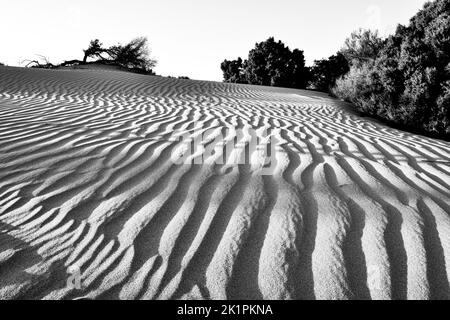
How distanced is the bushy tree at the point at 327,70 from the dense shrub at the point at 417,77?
47.5 feet

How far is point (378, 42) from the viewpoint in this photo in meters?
18.6

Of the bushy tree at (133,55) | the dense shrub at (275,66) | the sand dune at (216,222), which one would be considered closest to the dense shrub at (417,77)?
the sand dune at (216,222)

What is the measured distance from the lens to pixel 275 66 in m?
26.3

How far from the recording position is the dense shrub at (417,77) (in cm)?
661

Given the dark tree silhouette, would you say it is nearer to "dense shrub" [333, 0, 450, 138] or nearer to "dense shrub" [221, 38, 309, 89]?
"dense shrub" [221, 38, 309, 89]

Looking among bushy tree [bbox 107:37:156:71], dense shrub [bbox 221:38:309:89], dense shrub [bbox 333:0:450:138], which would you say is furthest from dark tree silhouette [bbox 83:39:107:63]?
dense shrub [bbox 333:0:450:138]

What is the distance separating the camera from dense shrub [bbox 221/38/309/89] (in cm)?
2558

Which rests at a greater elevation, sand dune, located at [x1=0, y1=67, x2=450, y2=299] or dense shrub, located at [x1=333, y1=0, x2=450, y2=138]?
dense shrub, located at [x1=333, y1=0, x2=450, y2=138]

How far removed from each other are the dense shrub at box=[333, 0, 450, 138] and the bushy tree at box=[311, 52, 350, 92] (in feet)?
47.5

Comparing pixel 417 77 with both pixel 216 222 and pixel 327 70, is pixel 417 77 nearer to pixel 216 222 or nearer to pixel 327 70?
pixel 216 222

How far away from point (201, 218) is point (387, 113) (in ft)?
22.0

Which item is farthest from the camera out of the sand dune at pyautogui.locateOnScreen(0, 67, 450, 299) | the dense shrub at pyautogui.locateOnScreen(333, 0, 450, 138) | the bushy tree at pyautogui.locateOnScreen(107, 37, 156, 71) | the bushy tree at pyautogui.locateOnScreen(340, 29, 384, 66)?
the bushy tree at pyautogui.locateOnScreen(107, 37, 156, 71)

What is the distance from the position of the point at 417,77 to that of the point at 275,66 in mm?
20279

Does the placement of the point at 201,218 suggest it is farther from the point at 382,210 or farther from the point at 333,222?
the point at 382,210
